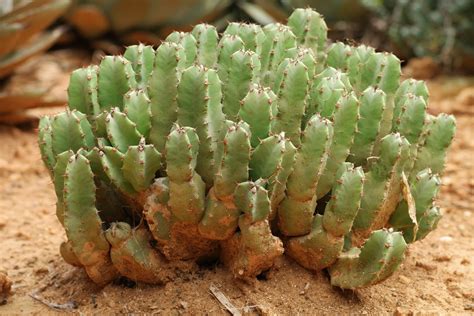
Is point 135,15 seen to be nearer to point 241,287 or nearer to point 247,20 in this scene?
point 247,20

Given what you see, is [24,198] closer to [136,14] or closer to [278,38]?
[278,38]

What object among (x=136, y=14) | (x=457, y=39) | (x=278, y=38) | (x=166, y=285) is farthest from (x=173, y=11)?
(x=166, y=285)

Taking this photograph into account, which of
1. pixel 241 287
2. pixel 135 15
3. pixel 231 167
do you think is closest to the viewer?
pixel 231 167

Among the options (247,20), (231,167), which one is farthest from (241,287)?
(247,20)

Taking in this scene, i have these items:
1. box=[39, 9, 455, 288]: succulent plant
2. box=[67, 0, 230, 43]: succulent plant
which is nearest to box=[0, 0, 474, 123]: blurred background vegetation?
box=[67, 0, 230, 43]: succulent plant

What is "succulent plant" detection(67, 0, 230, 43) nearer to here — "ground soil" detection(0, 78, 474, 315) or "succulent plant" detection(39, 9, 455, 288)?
"ground soil" detection(0, 78, 474, 315)

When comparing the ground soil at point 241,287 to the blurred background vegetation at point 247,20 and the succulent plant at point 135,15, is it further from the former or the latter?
the succulent plant at point 135,15

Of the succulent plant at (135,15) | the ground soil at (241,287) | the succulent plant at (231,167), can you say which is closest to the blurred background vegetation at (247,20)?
the succulent plant at (135,15)

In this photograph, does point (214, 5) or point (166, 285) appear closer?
point (166, 285)
